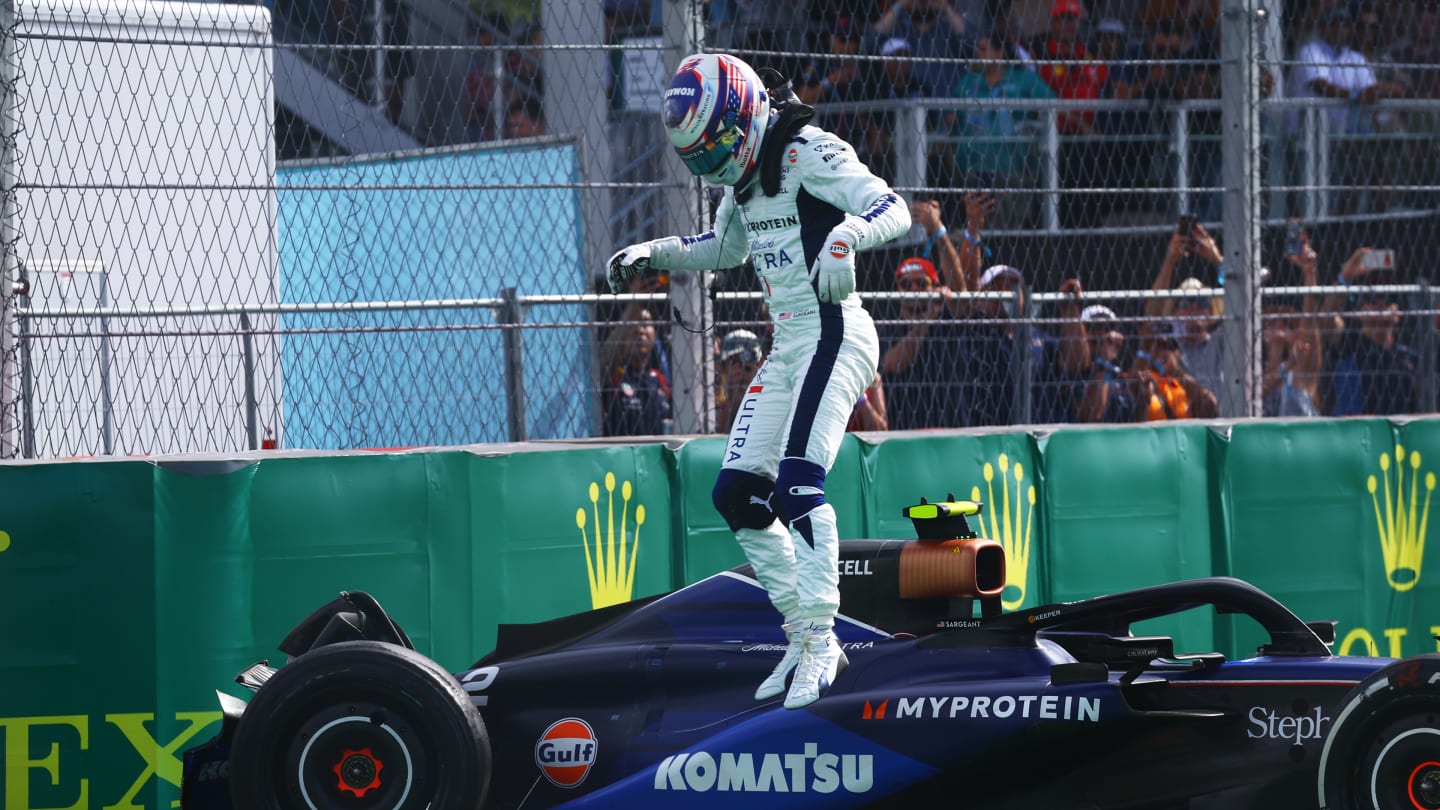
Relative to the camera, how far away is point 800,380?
5.35 m

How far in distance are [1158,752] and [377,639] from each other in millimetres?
2215

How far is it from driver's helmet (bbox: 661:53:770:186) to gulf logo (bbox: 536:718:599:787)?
5.46ft

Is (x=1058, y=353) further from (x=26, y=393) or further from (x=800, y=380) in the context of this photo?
(x=26, y=393)

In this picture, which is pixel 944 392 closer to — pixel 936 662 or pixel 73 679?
pixel 936 662

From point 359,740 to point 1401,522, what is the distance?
4.68 meters

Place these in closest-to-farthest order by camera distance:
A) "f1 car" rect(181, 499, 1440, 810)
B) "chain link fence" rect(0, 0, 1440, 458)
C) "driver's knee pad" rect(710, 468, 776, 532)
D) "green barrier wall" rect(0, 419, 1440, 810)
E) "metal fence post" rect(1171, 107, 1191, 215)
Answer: "f1 car" rect(181, 499, 1440, 810) → "driver's knee pad" rect(710, 468, 776, 532) → "green barrier wall" rect(0, 419, 1440, 810) → "chain link fence" rect(0, 0, 1440, 458) → "metal fence post" rect(1171, 107, 1191, 215)

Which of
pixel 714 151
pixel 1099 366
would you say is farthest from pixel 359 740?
pixel 1099 366

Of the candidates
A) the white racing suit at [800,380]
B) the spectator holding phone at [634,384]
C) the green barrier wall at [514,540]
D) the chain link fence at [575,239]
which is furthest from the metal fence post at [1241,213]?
the white racing suit at [800,380]

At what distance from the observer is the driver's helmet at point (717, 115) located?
17.6ft

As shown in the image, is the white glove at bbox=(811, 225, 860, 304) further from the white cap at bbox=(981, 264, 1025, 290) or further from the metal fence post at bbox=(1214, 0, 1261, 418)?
the metal fence post at bbox=(1214, 0, 1261, 418)

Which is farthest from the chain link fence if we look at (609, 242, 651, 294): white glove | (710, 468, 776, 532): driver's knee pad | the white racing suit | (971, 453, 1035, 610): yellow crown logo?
(710, 468, 776, 532): driver's knee pad

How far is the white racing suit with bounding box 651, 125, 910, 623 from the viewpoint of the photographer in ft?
17.0

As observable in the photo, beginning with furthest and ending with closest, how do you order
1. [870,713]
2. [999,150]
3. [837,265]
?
[999,150], [837,265], [870,713]

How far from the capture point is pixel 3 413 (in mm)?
5992
